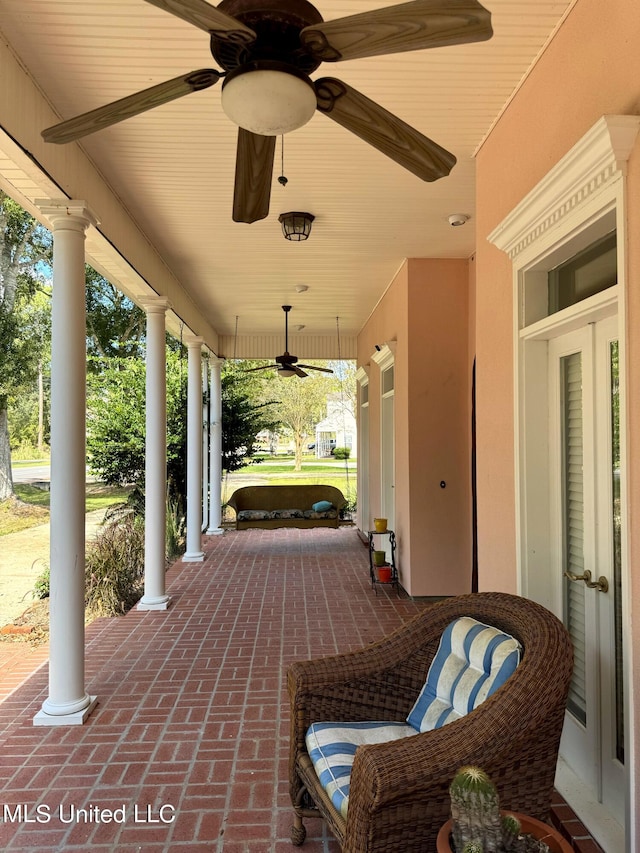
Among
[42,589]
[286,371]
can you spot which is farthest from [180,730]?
[286,371]

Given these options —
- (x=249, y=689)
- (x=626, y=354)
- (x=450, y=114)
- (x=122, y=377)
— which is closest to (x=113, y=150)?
(x=450, y=114)

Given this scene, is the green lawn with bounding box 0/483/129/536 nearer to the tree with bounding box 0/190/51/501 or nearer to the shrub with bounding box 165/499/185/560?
the tree with bounding box 0/190/51/501

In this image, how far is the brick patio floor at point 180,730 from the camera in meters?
2.32

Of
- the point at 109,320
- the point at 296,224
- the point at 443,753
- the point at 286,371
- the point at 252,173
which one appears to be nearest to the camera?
the point at 443,753

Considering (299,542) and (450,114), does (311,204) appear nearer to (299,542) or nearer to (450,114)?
(450,114)

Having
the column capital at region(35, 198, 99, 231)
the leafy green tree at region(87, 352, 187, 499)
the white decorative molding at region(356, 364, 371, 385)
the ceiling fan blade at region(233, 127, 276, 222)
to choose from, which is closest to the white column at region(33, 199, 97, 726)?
the column capital at region(35, 198, 99, 231)

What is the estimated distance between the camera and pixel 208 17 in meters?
1.23

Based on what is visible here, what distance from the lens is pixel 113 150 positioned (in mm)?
3438

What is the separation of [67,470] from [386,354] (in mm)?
4001

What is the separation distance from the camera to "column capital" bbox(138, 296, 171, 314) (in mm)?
5355

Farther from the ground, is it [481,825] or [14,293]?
[14,293]

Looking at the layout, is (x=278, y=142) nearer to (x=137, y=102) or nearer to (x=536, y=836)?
(x=137, y=102)

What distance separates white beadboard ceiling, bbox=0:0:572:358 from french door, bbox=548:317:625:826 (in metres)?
1.36

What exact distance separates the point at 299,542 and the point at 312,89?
26.0 feet
